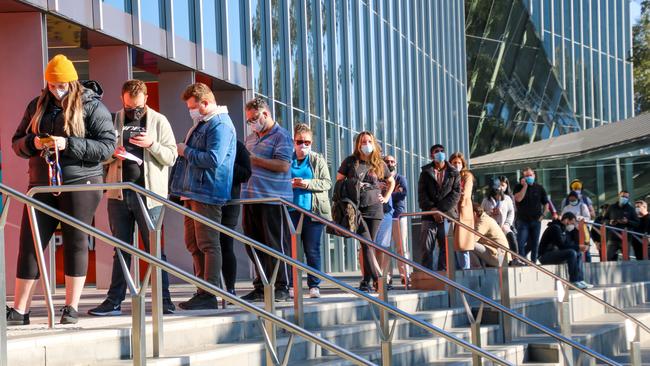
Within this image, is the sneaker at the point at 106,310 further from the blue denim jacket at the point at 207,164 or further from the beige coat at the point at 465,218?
the beige coat at the point at 465,218

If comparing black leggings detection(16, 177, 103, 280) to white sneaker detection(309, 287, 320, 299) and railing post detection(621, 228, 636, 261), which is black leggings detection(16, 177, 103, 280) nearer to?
white sneaker detection(309, 287, 320, 299)

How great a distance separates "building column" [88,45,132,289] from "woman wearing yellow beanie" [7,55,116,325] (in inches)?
225

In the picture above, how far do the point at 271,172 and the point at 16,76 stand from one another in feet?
10.4

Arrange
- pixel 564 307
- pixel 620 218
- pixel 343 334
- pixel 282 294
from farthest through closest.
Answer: pixel 620 218 < pixel 564 307 < pixel 282 294 < pixel 343 334

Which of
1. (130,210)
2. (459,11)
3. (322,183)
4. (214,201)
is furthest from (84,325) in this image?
(459,11)

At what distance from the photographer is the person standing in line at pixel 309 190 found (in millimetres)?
11500

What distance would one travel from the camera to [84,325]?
764cm

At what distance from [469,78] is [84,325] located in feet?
128

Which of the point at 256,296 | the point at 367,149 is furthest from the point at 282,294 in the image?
the point at 367,149

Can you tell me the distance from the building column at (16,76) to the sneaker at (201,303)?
3.19 metres

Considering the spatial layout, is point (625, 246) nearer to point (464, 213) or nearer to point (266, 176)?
point (464, 213)

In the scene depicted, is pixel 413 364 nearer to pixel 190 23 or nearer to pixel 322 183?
pixel 322 183

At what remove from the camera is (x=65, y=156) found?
805 cm

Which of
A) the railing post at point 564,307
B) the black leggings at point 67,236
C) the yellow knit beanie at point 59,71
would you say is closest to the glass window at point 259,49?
the railing post at point 564,307
